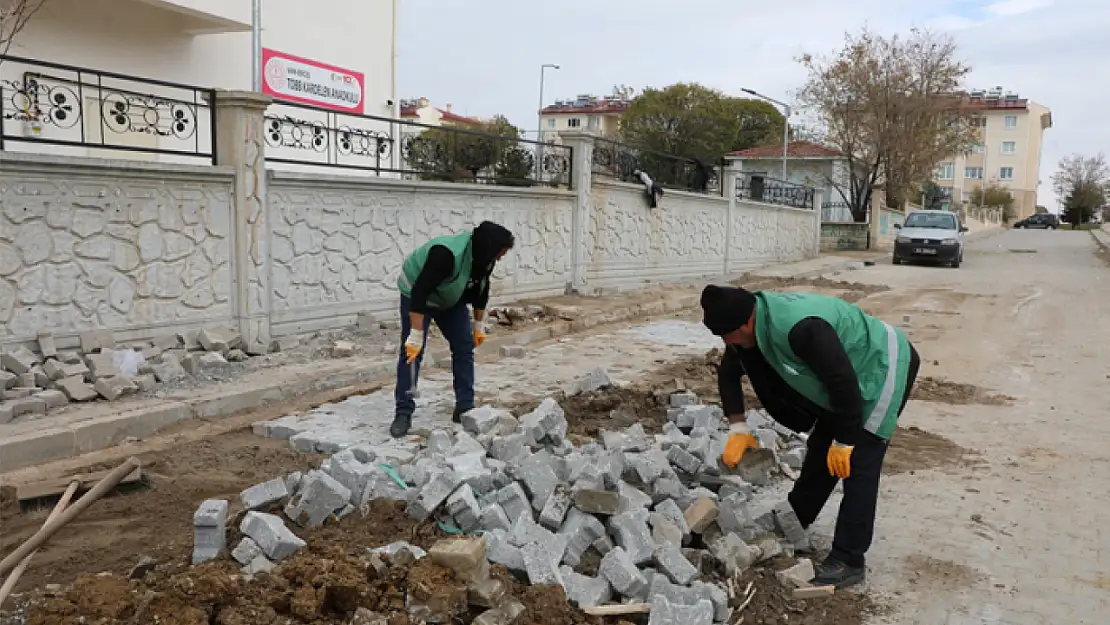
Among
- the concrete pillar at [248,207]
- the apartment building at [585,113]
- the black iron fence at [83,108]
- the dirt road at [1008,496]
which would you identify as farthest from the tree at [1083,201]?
the black iron fence at [83,108]

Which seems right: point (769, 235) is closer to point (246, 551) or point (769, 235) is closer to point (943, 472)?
point (943, 472)

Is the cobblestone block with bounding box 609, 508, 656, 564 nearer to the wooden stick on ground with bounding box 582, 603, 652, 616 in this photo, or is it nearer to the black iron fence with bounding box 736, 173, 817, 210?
the wooden stick on ground with bounding box 582, 603, 652, 616

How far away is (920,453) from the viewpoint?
19.6ft

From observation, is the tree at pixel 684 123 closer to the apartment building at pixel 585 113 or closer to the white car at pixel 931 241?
the apartment building at pixel 585 113

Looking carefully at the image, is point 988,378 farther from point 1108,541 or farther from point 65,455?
point 65,455

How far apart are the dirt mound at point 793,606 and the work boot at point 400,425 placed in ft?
9.15

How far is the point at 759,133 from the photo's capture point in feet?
164

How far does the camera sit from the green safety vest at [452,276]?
216 inches

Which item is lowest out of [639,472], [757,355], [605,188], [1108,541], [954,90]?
[1108,541]

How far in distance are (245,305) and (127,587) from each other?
5.15m

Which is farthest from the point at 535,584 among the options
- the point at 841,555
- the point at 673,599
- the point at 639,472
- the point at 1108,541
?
the point at 1108,541

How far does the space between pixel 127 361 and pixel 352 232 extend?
306 cm

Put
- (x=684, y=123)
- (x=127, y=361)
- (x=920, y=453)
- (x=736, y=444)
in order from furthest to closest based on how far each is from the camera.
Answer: (x=684, y=123), (x=127, y=361), (x=920, y=453), (x=736, y=444)

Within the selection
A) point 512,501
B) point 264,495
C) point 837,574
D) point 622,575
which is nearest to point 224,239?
point 264,495
